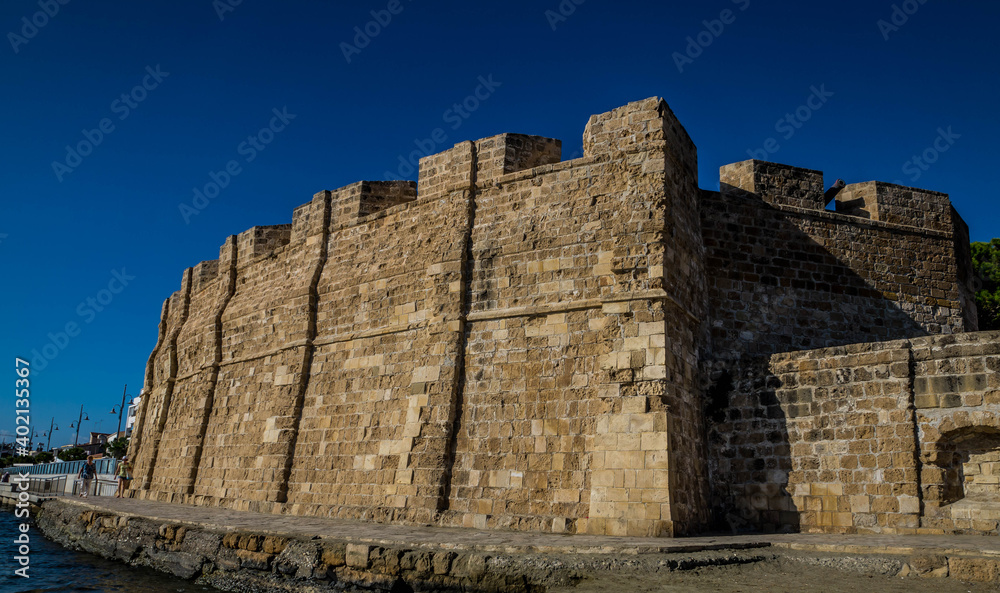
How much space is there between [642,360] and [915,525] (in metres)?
3.54

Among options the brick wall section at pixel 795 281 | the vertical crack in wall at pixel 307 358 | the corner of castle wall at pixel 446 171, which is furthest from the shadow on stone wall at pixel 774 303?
the vertical crack in wall at pixel 307 358

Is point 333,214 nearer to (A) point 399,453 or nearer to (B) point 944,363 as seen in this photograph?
(A) point 399,453

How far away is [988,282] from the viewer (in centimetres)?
1625

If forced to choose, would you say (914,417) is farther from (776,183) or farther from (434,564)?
(434,564)

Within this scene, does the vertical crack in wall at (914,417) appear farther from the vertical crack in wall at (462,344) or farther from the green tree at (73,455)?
the green tree at (73,455)

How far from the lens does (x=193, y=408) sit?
53.6 feet

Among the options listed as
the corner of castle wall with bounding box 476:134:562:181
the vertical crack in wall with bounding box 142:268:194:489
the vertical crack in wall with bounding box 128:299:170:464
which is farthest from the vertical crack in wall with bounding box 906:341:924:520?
the vertical crack in wall with bounding box 128:299:170:464

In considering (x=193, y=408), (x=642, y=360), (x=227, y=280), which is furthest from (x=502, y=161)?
(x=193, y=408)

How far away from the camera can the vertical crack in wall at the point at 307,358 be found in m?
12.2

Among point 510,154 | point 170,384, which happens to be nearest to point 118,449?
point 170,384

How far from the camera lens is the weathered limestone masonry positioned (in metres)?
8.86

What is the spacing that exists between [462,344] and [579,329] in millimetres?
1928

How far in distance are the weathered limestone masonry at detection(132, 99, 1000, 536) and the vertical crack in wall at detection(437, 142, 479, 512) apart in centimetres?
3

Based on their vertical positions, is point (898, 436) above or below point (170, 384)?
below
